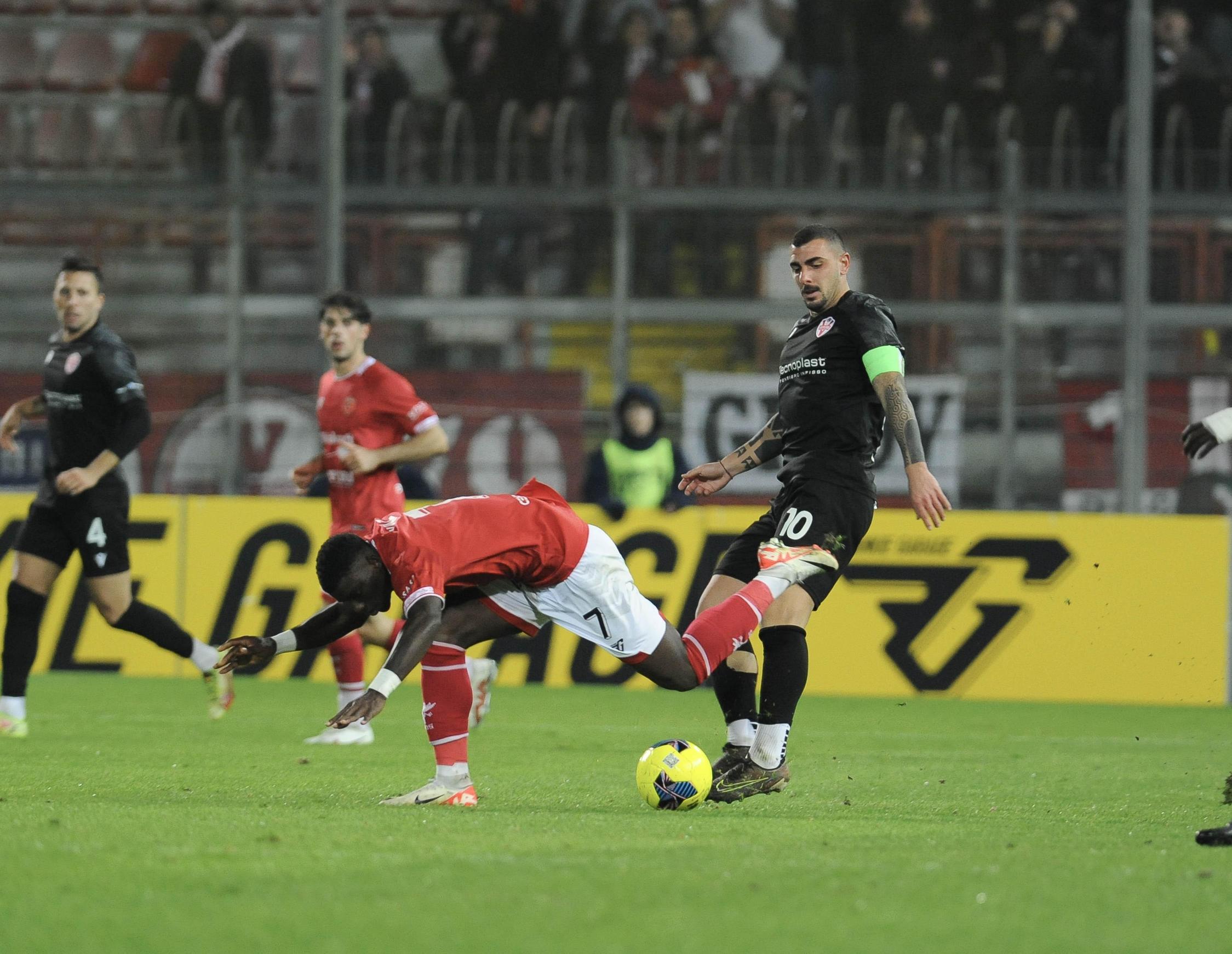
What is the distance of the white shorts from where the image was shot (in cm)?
595

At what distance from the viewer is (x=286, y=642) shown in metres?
5.71

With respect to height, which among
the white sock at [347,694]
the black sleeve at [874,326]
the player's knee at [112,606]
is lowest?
the white sock at [347,694]

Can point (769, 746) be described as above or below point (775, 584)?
below

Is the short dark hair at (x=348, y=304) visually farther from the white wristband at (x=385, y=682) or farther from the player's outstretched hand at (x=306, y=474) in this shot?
the white wristband at (x=385, y=682)

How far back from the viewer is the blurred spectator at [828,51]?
17.0 meters

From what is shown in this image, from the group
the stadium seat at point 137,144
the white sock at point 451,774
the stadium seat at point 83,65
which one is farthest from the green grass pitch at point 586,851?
the stadium seat at point 83,65

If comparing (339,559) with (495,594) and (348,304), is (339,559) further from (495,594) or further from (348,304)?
(348,304)

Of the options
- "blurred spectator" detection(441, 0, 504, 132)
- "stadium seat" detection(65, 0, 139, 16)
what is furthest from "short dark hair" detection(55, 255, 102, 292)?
"stadium seat" detection(65, 0, 139, 16)

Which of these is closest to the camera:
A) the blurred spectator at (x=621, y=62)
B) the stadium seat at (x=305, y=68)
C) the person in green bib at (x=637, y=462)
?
the person in green bib at (x=637, y=462)

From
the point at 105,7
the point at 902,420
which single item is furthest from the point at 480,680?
the point at 105,7

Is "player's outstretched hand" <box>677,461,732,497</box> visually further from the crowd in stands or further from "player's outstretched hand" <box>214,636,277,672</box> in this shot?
the crowd in stands

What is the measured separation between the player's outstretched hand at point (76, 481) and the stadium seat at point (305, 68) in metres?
10.3

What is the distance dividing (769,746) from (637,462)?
242 inches

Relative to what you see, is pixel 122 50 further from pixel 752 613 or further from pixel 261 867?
pixel 261 867
